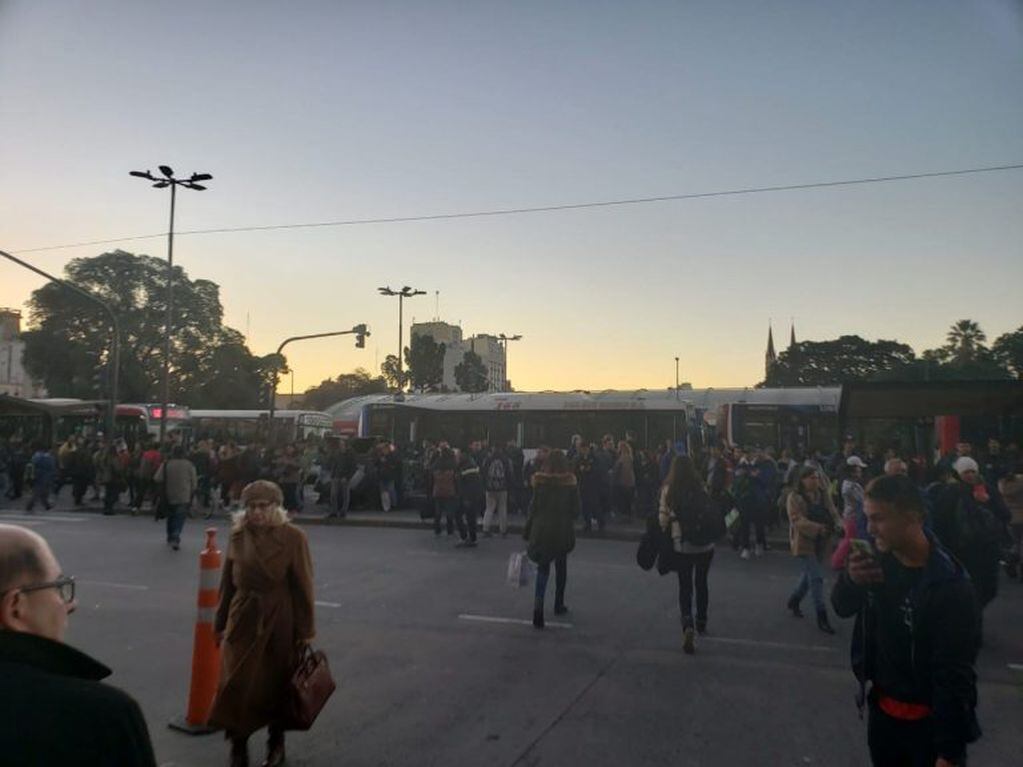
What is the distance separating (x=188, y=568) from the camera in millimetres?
10680

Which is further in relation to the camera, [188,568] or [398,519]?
[398,519]

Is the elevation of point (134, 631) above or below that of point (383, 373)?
below

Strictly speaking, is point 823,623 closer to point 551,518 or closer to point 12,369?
point 551,518

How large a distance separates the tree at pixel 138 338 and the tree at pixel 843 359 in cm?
5137

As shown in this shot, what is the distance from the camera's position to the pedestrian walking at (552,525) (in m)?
7.51

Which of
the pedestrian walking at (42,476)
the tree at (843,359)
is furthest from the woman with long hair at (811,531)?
the tree at (843,359)

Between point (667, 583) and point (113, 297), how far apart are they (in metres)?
54.9

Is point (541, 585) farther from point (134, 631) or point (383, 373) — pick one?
point (383, 373)

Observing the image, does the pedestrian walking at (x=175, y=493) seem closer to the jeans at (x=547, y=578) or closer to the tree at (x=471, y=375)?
the jeans at (x=547, y=578)

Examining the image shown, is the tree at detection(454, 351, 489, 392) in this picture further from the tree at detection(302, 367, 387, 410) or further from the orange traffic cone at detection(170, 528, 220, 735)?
the orange traffic cone at detection(170, 528, 220, 735)

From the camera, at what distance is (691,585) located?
6.82 metres

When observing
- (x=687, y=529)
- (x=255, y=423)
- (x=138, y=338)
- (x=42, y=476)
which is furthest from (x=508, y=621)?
(x=138, y=338)

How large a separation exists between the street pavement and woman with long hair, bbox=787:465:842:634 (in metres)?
0.28

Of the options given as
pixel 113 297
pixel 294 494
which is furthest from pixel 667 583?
pixel 113 297
